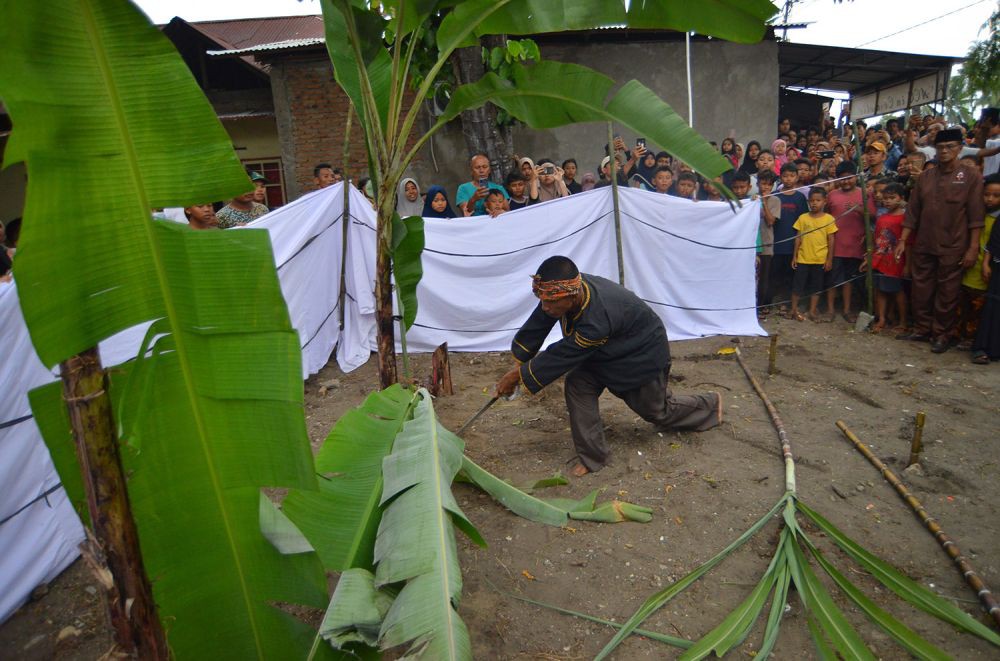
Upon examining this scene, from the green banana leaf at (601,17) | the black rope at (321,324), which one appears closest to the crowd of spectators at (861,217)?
the black rope at (321,324)

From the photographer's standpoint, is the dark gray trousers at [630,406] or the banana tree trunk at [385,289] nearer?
the banana tree trunk at [385,289]

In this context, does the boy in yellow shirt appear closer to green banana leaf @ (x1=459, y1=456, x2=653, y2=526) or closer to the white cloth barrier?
the white cloth barrier

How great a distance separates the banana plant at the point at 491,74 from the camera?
257 cm

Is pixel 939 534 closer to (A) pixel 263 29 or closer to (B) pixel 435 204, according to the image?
(B) pixel 435 204

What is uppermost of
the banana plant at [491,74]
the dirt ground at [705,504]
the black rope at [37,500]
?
the banana plant at [491,74]

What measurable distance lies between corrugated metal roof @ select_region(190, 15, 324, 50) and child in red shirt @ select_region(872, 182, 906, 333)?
1144cm

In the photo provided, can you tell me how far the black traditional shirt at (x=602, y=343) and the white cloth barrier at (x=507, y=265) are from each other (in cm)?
230

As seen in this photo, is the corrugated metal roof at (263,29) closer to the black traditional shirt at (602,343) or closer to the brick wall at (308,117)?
the brick wall at (308,117)

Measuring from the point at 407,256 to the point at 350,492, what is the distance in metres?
1.24

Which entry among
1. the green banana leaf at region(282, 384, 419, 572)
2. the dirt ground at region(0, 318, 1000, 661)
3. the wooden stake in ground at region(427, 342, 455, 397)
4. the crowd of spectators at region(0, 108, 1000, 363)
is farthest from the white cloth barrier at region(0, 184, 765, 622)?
the green banana leaf at region(282, 384, 419, 572)

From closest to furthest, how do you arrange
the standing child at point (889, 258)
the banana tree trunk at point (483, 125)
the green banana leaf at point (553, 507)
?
1. the green banana leaf at point (553, 507)
2. the standing child at point (889, 258)
3. the banana tree trunk at point (483, 125)

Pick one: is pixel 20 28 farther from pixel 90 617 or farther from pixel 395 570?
pixel 90 617

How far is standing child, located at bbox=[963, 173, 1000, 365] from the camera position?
511 cm

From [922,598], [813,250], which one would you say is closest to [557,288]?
[922,598]
